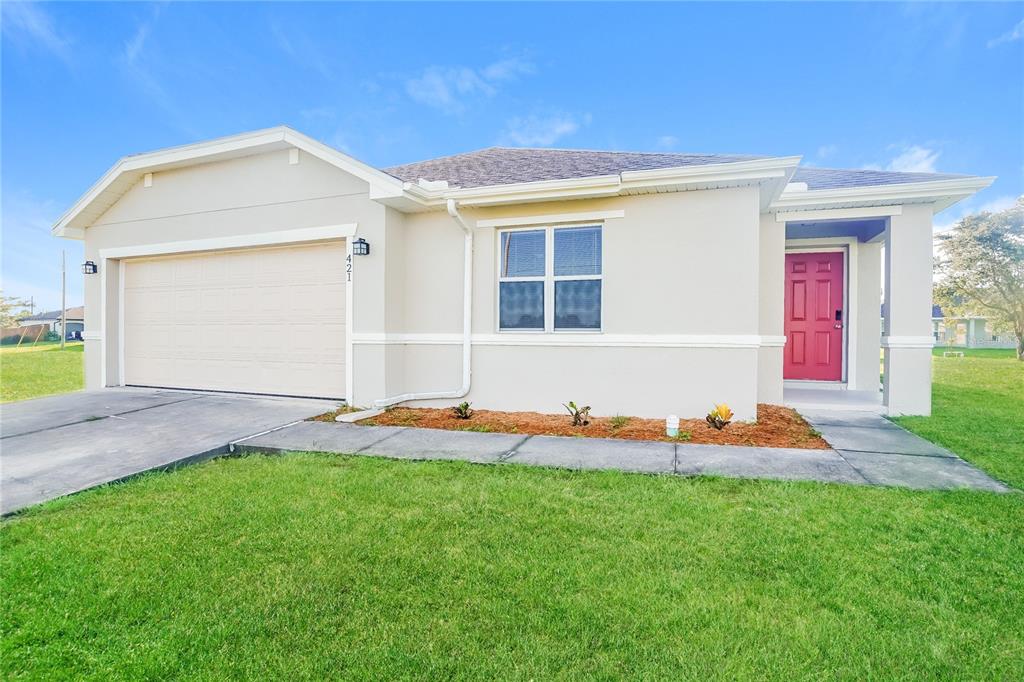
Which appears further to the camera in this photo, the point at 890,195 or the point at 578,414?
the point at 890,195

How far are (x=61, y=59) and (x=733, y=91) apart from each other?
1697cm

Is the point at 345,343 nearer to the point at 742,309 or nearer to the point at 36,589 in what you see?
the point at 36,589

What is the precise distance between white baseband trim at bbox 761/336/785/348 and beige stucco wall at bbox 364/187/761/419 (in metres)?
0.76

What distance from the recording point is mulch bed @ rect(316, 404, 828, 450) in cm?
505

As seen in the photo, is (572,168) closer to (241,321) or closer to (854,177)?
(854,177)

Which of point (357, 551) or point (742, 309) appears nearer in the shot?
point (357, 551)

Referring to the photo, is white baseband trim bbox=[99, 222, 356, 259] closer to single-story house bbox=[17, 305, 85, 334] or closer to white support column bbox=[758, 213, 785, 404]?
white support column bbox=[758, 213, 785, 404]

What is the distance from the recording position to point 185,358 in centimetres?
812

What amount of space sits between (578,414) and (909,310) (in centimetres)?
472

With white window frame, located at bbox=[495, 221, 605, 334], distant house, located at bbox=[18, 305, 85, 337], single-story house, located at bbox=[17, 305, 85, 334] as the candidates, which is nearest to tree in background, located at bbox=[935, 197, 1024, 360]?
white window frame, located at bbox=[495, 221, 605, 334]

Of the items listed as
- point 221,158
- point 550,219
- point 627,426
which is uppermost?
point 221,158

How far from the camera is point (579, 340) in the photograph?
6395 mm

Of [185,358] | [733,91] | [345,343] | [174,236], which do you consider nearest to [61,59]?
[174,236]

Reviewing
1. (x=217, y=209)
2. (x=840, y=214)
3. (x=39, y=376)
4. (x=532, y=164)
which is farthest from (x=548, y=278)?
(x=39, y=376)
